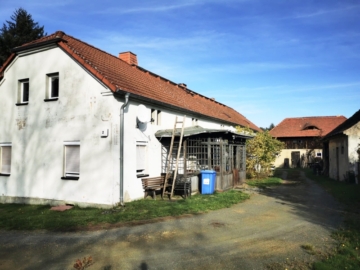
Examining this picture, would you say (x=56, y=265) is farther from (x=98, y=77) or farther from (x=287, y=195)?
(x=287, y=195)

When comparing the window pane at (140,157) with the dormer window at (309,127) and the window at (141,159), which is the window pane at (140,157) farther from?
the dormer window at (309,127)

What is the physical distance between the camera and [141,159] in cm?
1245

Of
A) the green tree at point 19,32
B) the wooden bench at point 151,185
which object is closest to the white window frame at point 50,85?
the wooden bench at point 151,185

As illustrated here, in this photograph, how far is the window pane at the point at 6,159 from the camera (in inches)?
529

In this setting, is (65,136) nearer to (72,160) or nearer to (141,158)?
(72,160)

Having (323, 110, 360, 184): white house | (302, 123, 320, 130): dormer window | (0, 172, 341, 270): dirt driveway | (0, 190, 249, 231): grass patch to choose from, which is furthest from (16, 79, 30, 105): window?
(302, 123, 320, 130): dormer window

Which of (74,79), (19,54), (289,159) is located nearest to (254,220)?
(74,79)

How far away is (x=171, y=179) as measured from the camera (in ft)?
43.9

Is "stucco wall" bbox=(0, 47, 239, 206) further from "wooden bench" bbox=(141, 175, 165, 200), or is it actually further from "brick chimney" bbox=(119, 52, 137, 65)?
"brick chimney" bbox=(119, 52, 137, 65)

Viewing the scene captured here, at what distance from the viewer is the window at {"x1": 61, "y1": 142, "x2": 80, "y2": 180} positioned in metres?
11.5

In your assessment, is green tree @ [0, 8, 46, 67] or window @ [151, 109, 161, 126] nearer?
window @ [151, 109, 161, 126]

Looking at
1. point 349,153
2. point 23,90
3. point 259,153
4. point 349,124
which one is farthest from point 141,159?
point 349,124

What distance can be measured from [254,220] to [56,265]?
18.4ft

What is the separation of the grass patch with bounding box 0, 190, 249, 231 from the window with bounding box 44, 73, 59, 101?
4.61 meters
